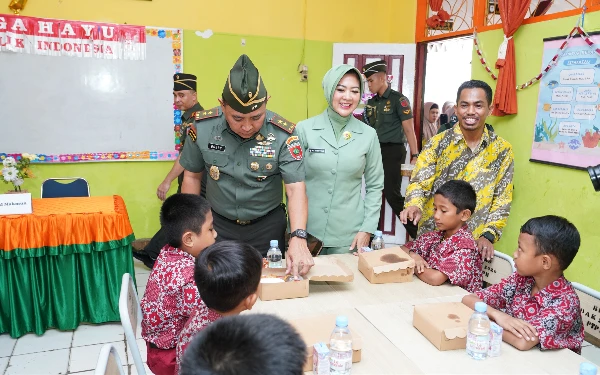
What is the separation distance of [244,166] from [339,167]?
473mm

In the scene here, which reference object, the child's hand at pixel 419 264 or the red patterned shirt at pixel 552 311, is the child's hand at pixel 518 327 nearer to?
the red patterned shirt at pixel 552 311

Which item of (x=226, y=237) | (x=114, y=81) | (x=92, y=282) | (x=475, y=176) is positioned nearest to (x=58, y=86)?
(x=114, y=81)

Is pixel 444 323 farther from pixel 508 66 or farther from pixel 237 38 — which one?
pixel 237 38

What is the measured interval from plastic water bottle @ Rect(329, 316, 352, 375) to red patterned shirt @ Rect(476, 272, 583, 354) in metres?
0.61

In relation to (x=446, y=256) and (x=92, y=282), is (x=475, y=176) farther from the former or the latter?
(x=92, y=282)

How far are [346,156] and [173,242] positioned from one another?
0.96 m

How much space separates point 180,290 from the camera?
5.07 feet

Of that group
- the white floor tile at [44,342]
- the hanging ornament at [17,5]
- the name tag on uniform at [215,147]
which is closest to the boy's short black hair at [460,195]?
the name tag on uniform at [215,147]

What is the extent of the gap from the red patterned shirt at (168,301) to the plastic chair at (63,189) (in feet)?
7.97

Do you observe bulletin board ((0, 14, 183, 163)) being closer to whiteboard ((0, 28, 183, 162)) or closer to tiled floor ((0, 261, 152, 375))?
whiteboard ((0, 28, 183, 162))

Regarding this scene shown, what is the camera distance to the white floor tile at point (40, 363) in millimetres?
2542

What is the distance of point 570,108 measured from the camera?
3123 millimetres

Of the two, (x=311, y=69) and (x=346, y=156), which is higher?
(x=311, y=69)

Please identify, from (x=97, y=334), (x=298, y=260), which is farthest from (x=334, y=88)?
(x=97, y=334)
